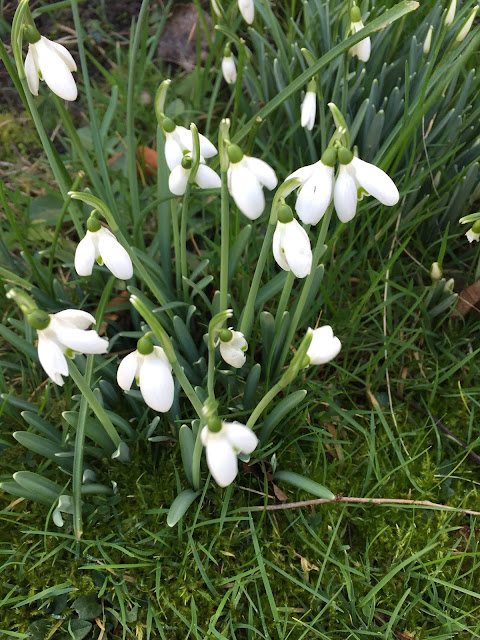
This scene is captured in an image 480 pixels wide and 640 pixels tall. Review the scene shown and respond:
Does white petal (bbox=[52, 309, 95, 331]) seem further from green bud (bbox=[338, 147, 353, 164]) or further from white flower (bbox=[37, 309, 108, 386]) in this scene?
green bud (bbox=[338, 147, 353, 164])

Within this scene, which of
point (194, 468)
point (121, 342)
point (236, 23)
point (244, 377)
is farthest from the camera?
point (236, 23)

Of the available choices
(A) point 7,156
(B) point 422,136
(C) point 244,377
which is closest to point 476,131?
(B) point 422,136

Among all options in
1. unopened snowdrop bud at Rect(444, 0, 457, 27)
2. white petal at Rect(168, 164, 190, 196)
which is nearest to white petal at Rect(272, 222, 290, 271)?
white petal at Rect(168, 164, 190, 196)

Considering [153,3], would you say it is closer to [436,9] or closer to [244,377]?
[436,9]

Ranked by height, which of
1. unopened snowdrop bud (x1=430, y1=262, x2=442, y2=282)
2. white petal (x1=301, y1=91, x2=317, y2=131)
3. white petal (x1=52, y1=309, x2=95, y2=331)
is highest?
white petal (x1=301, y1=91, x2=317, y2=131)

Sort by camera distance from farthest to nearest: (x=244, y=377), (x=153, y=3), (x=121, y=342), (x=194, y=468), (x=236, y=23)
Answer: (x=153, y=3), (x=236, y=23), (x=121, y=342), (x=244, y=377), (x=194, y=468)

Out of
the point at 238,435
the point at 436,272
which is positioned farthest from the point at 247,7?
the point at 238,435
